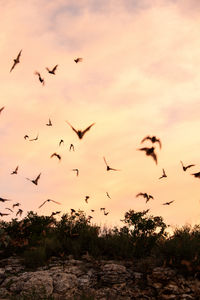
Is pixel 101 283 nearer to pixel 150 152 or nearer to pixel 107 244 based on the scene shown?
pixel 107 244

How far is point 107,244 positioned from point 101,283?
6.93ft

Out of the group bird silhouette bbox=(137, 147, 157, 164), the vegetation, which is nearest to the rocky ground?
the vegetation

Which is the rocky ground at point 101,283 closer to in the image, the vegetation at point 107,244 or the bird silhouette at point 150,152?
the vegetation at point 107,244

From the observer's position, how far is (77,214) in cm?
1538

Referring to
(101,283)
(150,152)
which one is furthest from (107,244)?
(150,152)

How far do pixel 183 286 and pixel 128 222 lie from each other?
220 inches

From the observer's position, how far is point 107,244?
12.4 metres

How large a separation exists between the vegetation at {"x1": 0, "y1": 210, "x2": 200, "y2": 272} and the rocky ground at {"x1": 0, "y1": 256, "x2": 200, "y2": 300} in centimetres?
43

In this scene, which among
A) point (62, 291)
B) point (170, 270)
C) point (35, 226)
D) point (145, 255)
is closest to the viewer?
point (62, 291)

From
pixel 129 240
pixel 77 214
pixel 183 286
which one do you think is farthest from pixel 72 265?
pixel 77 214

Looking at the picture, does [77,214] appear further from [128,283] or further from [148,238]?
[128,283]

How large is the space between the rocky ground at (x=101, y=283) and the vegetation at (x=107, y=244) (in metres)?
0.43

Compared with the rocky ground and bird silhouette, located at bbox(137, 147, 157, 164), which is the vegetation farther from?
bird silhouette, located at bbox(137, 147, 157, 164)

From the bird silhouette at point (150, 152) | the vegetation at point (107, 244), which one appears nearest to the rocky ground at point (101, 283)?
the vegetation at point (107, 244)
